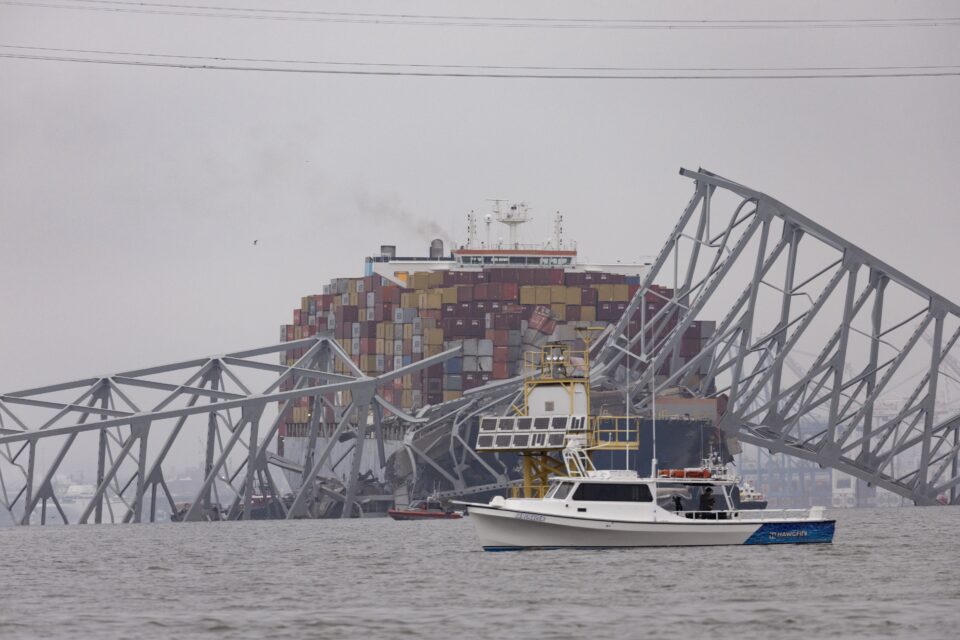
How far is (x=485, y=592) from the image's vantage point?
153 ft

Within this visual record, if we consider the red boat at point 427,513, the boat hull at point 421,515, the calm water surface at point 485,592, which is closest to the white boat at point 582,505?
the calm water surface at point 485,592

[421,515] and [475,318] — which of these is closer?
[421,515]

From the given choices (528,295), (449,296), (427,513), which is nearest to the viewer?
(427,513)

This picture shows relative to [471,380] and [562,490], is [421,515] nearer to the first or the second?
[471,380]

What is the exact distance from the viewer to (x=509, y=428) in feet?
212

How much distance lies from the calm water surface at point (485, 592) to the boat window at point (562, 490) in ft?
5.98

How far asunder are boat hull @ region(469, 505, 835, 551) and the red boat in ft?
206

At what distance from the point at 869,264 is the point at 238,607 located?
2948 inches

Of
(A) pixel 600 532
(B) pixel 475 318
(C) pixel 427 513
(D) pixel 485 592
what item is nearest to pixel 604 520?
(A) pixel 600 532

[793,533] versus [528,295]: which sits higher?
[528,295]

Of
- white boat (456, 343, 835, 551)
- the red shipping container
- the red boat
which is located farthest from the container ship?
white boat (456, 343, 835, 551)

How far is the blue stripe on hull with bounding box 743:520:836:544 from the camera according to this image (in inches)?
2386

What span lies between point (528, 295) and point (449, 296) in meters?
8.47

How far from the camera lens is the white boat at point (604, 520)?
58.1m
